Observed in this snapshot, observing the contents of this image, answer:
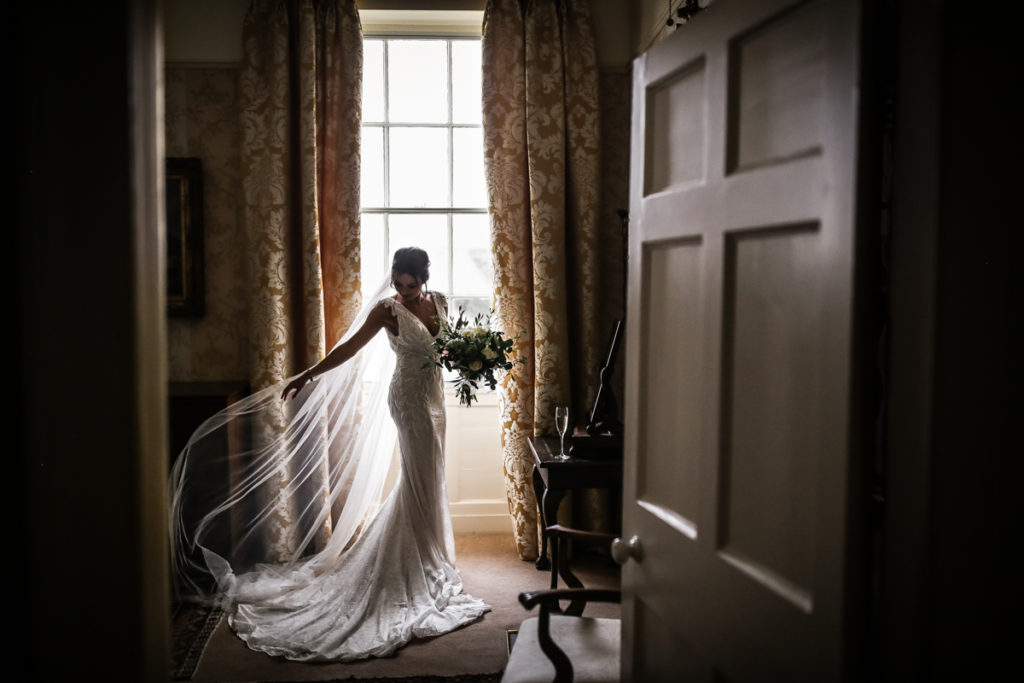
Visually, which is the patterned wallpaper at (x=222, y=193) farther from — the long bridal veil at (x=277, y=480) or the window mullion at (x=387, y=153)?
the window mullion at (x=387, y=153)

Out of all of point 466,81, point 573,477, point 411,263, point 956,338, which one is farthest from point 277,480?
point 956,338

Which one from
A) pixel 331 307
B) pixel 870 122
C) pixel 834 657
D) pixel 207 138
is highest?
pixel 207 138

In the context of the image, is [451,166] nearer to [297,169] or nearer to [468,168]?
[468,168]

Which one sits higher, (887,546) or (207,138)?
(207,138)

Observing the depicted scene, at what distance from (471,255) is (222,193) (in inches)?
58.2

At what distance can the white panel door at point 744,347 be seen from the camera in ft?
3.82

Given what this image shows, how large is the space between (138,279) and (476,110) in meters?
3.87

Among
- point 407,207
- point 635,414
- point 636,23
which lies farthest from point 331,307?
point 635,414

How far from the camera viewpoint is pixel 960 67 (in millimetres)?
1055

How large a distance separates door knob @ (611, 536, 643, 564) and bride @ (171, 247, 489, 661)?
1.73 metres

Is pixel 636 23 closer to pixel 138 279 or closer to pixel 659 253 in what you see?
pixel 659 253

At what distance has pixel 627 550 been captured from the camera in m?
1.81

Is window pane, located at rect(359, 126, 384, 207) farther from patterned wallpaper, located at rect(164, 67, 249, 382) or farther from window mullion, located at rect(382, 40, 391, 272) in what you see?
patterned wallpaper, located at rect(164, 67, 249, 382)

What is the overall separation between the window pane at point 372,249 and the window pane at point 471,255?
0.43m
